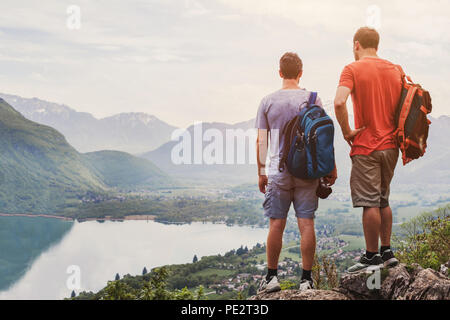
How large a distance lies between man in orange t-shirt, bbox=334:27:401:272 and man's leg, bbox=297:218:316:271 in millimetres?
396

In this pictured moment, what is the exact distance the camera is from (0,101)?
149 m

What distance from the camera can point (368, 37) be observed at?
3.29 m

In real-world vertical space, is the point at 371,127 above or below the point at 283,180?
above

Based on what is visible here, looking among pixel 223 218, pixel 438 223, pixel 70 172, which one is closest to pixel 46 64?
pixel 70 172

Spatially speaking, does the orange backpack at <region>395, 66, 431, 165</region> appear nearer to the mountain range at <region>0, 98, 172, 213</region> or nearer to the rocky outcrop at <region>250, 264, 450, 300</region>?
the rocky outcrop at <region>250, 264, 450, 300</region>

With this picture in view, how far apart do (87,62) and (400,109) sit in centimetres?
16340

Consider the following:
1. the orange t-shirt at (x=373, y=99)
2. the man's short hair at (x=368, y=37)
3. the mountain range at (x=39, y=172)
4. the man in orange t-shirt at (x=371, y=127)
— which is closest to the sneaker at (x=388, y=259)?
the man in orange t-shirt at (x=371, y=127)

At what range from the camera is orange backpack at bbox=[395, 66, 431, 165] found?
314 cm

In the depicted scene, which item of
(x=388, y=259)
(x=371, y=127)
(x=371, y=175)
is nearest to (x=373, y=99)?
(x=371, y=127)

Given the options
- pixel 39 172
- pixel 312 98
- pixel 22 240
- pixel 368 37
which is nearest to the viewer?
pixel 312 98

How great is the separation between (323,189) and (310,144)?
356mm

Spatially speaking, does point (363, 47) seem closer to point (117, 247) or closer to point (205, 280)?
point (205, 280)

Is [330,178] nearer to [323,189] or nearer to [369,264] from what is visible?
[323,189]

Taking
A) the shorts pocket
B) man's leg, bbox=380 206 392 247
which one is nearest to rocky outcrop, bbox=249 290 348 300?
man's leg, bbox=380 206 392 247
